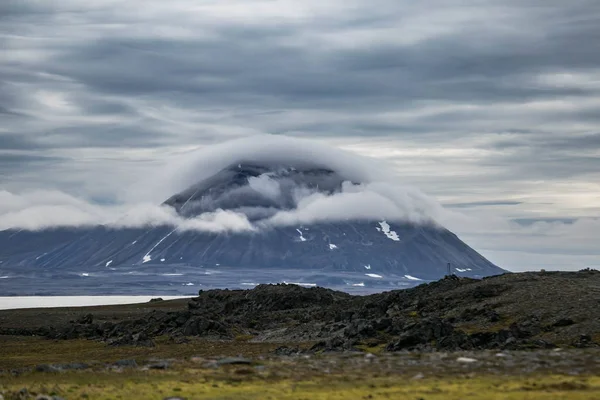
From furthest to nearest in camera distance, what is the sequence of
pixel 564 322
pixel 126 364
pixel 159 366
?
1. pixel 564 322
2. pixel 126 364
3. pixel 159 366

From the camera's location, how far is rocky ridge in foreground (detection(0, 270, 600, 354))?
92688mm

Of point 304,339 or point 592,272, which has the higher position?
point 592,272

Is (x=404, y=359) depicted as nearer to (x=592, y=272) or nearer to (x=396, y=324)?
(x=396, y=324)

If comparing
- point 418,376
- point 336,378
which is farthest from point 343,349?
point 418,376

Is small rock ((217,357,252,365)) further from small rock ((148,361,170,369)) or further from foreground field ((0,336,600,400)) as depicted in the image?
small rock ((148,361,170,369))

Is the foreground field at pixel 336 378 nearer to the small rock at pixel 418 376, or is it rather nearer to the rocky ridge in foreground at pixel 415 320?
the small rock at pixel 418 376

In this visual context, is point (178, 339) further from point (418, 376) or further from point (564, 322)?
point (418, 376)

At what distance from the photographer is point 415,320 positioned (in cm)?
12106

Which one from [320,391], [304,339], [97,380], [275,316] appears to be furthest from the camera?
[275,316]

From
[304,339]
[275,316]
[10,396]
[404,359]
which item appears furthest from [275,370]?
[275,316]

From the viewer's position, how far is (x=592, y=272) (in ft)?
472

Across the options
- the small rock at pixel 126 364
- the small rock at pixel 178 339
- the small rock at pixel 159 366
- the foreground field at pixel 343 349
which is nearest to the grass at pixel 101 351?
the foreground field at pixel 343 349

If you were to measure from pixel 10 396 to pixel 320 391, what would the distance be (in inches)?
701

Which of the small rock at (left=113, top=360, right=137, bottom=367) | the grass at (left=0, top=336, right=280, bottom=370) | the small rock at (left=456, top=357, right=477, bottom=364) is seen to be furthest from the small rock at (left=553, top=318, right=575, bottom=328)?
the small rock at (left=113, top=360, right=137, bottom=367)
